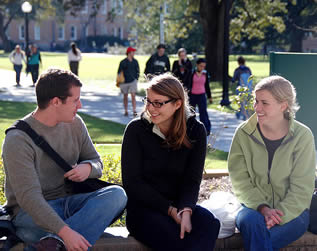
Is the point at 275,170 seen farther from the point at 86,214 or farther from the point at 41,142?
the point at 41,142

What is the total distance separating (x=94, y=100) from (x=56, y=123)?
15252 millimetres

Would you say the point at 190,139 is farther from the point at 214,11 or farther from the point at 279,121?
the point at 214,11

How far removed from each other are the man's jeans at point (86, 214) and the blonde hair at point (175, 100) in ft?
1.58

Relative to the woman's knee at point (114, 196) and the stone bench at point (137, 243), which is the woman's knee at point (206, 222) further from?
the woman's knee at point (114, 196)

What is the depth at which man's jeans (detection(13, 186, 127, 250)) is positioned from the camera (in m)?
3.27

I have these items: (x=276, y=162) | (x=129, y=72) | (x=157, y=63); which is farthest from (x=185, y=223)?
(x=157, y=63)

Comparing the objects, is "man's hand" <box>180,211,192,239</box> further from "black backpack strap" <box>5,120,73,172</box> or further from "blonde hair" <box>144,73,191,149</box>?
"black backpack strap" <box>5,120,73,172</box>

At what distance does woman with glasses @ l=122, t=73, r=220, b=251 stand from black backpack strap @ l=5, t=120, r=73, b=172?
0.41 metres

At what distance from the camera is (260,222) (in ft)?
11.5

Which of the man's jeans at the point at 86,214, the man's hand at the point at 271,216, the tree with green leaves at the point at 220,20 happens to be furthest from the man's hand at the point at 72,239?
the tree with green leaves at the point at 220,20

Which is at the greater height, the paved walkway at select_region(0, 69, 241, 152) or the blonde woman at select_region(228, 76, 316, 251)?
the blonde woman at select_region(228, 76, 316, 251)

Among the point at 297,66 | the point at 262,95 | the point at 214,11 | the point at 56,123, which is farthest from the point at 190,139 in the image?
the point at 214,11

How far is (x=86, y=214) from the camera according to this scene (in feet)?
10.8

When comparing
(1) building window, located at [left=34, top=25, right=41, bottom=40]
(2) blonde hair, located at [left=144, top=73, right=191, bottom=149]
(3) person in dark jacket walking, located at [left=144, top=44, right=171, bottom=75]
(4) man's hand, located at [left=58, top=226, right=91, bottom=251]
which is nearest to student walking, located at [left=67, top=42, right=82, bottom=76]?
(3) person in dark jacket walking, located at [left=144, top=44, right=171, bottom=75]
